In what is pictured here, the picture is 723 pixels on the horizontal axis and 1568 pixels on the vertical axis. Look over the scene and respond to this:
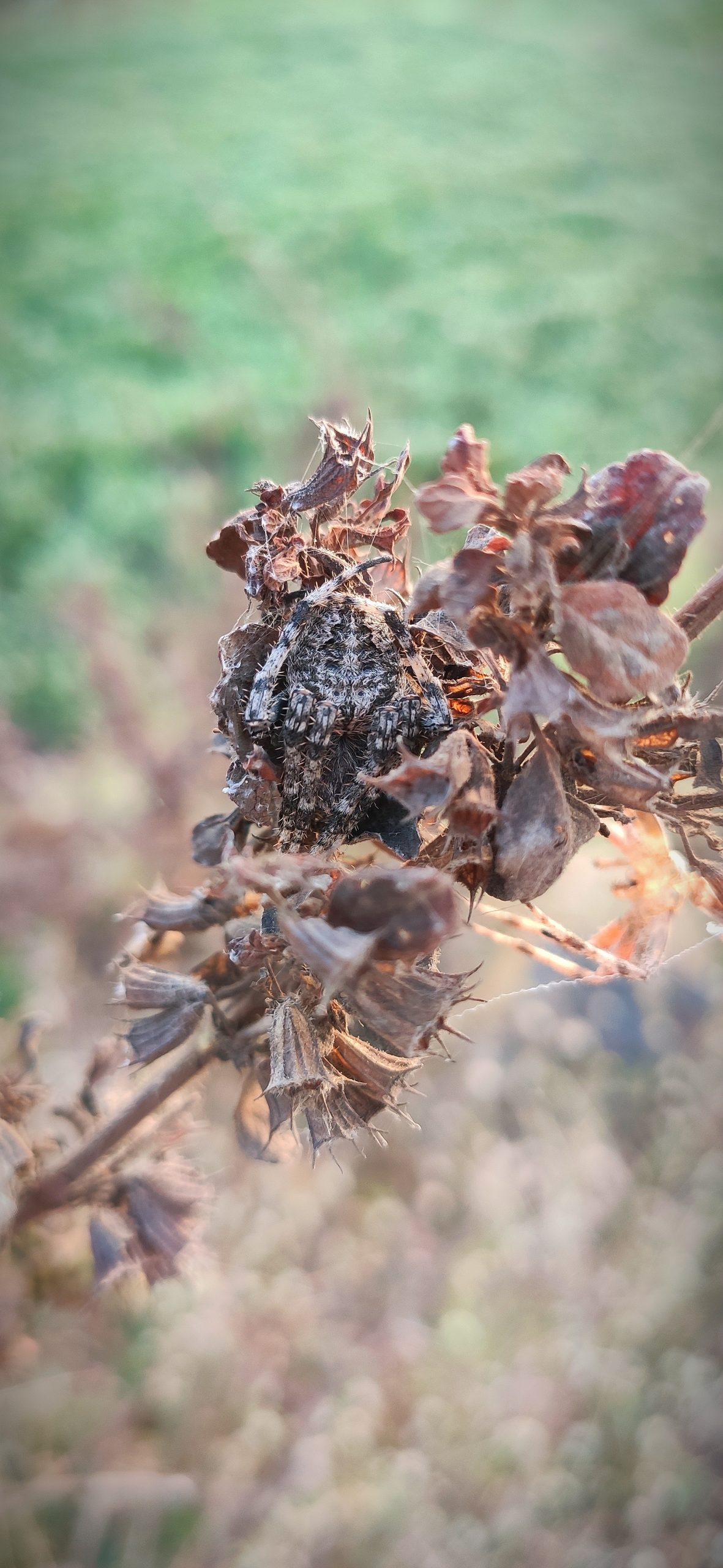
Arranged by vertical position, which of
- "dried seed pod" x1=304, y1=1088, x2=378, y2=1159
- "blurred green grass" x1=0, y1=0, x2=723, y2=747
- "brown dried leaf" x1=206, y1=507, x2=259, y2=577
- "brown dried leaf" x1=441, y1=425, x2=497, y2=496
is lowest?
"dried seed pod" x1=304, y1=1088, x2=378, y2=1159

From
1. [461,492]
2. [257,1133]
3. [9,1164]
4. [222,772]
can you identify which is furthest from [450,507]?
[222,772]

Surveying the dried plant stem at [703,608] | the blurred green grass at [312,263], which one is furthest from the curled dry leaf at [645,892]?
the blurred green grass at [312,263]

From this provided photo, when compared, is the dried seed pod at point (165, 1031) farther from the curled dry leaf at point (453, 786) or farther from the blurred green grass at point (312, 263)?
the blurred green grass at point (312, 263)

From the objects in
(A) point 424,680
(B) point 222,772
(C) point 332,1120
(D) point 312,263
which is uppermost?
(D) point 312,263

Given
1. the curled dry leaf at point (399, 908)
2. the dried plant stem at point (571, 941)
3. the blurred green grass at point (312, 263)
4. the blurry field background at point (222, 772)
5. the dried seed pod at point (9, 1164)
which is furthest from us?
the blurred green grass at point (312, 263)

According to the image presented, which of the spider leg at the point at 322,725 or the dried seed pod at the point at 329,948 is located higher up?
the spider leg at the point at 322,725

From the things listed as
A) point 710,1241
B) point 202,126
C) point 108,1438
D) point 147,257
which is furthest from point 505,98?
point 108,1438

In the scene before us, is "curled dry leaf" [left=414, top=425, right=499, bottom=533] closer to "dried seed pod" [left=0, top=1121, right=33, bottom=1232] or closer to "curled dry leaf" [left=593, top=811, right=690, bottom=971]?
"curled dry leaf" [left=593, top=811, right=690, bottom=971]

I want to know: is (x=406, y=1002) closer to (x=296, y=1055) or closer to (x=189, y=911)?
(x=296, y=1055)

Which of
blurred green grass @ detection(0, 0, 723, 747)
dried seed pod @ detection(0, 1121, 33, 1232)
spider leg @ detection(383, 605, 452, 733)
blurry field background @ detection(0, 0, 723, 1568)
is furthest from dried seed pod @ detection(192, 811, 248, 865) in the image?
blurred green grass @ detection(0, 0, 723, 747)
